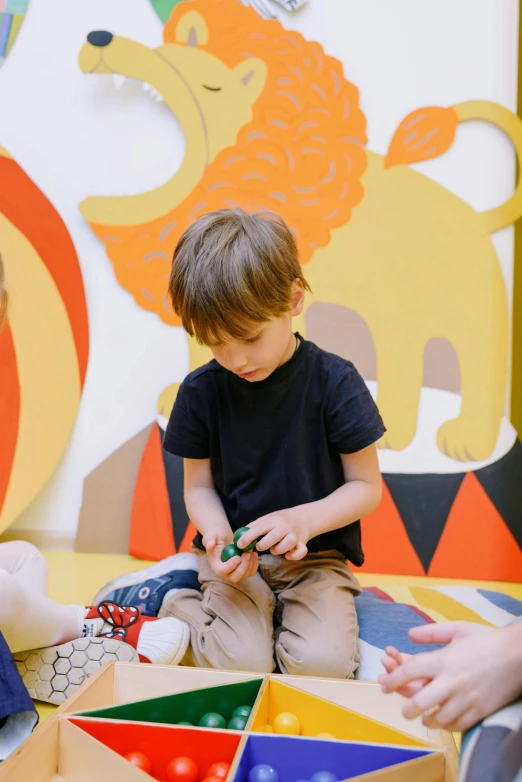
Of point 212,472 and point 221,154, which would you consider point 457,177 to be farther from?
point 212,472

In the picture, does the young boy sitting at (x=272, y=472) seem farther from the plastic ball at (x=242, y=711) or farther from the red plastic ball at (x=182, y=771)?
the red plastic ball at (x=182, y=771)

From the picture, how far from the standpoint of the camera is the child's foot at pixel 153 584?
123cm

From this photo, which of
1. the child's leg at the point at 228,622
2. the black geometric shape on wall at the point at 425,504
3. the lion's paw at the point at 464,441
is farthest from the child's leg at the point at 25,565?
the lion's paw at the point at 464,441

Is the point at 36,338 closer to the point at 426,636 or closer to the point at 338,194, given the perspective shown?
the point at 338,194

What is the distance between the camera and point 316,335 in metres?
1.66

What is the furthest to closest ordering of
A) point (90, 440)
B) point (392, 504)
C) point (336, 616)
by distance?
1. point (90, 440)
2. point (392, 504)
3. point (336, 616)

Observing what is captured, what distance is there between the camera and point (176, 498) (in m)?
1.63

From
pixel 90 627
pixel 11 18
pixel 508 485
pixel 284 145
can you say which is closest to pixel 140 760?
pixel 90 627

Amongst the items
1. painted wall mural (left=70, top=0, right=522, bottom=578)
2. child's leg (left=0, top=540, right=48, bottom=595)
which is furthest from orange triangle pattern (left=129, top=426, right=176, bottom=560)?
child's leg (left=0, top=540, right=48, bottom=595)

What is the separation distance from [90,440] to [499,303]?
3.42 feet

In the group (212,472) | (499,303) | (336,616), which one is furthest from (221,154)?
(336,616)

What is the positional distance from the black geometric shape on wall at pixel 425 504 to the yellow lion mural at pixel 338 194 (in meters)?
0.08

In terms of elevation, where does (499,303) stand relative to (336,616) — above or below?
above

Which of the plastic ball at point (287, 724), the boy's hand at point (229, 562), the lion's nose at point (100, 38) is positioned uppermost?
the lion's nose at point (100, 38)
